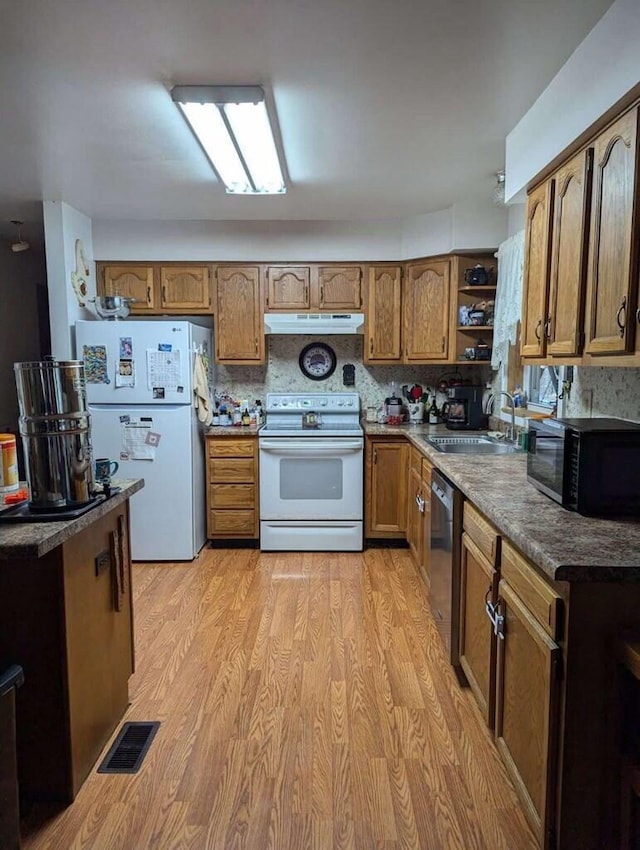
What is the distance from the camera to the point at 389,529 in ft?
13.0

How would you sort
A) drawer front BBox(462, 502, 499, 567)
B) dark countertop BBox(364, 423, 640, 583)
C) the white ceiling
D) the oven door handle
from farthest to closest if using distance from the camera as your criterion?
the oven door handle → drawer front BBox(462, 502, 499, 567) → the white ceiling → dark countertop BBox(364, 423, 640, 583)

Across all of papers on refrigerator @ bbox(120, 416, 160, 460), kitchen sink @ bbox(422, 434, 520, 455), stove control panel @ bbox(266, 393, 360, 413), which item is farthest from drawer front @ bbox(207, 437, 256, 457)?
kitchen sink @ bbox(422, 434, 520, 455)

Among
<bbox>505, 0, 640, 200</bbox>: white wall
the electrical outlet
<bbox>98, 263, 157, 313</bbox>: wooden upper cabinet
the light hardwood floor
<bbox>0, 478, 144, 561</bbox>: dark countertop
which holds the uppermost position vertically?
<bbox>505, 0, 640, 200</bbox>: white wall

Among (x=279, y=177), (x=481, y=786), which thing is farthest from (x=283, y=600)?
(x=279, y=177)

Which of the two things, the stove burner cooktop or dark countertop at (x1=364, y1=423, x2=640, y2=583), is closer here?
dark countertop at (x1=364, y1=423, x2=640, y2=583)

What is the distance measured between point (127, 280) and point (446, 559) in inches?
125

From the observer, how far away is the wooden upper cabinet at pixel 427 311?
3887mm

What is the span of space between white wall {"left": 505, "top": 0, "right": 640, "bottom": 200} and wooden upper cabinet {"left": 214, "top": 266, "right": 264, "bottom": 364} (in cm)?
219

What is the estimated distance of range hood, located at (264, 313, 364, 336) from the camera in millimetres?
3971

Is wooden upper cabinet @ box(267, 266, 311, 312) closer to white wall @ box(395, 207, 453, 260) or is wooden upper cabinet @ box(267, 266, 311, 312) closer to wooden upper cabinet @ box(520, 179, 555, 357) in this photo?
white wall @ box(395, 207, 453, 260)

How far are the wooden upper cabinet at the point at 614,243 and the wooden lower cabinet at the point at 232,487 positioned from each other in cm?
265

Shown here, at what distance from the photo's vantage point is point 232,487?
4.00 m

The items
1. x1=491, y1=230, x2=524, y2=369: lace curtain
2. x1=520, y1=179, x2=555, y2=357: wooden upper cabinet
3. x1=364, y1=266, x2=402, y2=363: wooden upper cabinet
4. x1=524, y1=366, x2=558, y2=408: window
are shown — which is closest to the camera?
x1=520, y1=179, x2=555, y2=357: wooden upper cabinet

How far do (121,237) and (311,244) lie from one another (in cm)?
145
